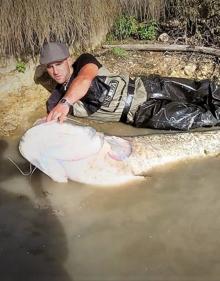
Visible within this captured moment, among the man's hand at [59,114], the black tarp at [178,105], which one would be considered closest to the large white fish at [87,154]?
the man's hand at [59,114]

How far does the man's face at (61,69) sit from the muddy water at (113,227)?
0.99 m

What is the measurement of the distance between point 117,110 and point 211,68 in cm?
164

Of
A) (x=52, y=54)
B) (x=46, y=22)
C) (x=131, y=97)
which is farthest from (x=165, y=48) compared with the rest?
Result: (x=52, y=54)

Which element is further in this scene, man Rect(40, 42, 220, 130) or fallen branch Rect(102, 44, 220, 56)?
fallen branch Rect(102, 44, 220, 56)

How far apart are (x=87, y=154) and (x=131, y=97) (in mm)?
1109

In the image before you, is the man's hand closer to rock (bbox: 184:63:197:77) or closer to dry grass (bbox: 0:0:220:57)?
dry grass (bbox: 0:0:220:57)

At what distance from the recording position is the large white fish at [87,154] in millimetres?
4434

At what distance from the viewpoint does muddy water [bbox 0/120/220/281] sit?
3.73m

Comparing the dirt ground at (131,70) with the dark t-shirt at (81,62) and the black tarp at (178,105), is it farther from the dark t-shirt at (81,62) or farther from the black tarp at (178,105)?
the dark t-shirt at (81,62)

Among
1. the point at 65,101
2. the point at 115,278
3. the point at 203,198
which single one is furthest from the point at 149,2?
the point at 115,278

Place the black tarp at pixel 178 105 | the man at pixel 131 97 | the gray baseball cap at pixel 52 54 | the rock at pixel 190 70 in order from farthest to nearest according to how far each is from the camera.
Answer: the rock at pixel 190 70, the black tarp at pixel 178 105, the man at pixel 131 97, the gray baseball cap at pixel 52 54

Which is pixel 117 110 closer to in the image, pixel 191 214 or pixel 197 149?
pixel 197 149

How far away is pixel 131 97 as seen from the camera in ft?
17.4

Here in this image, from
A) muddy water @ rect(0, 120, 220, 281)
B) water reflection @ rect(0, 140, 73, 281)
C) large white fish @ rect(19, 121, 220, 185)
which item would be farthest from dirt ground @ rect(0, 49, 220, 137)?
water reflection @ rect(0, 140, 73, 281)
